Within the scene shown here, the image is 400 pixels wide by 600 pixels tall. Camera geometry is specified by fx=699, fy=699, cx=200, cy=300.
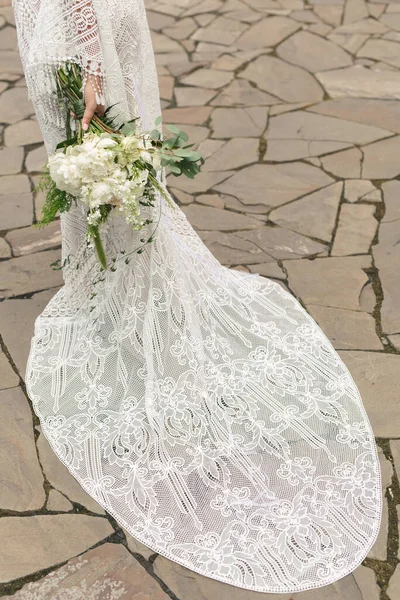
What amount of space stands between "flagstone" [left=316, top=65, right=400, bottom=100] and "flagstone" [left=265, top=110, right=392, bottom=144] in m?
0.46

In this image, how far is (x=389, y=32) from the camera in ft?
21.7

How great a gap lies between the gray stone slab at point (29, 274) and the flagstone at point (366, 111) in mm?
2587

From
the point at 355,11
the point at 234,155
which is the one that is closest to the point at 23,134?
the point at 234,155

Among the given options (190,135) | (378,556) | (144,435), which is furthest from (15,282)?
(378,556)

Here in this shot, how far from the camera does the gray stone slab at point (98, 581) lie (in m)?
2.41

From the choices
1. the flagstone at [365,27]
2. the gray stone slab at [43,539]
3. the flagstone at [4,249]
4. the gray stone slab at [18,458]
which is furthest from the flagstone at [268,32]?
the gray stone slab at [43,539]

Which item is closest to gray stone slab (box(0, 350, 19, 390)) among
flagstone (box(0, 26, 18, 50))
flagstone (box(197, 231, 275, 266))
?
flagstone (box(197, 231, 275, 266))

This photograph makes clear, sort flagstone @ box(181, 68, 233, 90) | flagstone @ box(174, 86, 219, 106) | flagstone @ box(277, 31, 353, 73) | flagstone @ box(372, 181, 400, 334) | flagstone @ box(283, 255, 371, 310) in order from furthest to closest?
flagstone @ box(277, 31, 353, 73) < flagstone @ box(181, 68, 233, 90) < flagstone @ box(174, 86, 219, 106) < flagstone @ box(283, 255, 371, 310) < flagstone @ box(372, 181, 400, 334)

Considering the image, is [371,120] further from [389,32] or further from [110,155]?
[110,155]

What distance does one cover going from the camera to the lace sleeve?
2592mm

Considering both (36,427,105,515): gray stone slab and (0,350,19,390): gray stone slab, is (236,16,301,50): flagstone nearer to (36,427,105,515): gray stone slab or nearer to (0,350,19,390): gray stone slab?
(0,350,19,390): gray stone slab

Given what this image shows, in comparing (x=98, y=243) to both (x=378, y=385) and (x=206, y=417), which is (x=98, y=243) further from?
(x=378, y=385)

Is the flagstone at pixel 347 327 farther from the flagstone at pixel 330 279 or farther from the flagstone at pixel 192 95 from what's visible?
the flagstone at pixel 192 95

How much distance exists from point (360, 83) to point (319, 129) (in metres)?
0.91
